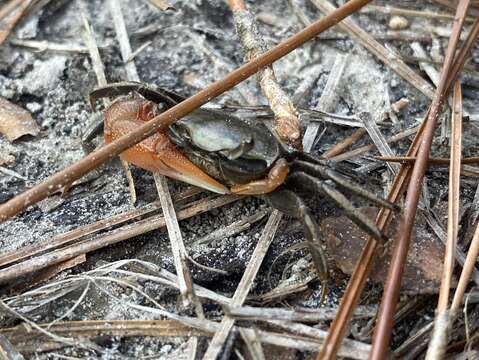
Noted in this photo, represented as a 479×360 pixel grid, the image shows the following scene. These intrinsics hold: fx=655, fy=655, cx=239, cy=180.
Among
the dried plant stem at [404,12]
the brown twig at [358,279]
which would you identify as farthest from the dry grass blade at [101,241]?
the dried plant stem at [404,12]

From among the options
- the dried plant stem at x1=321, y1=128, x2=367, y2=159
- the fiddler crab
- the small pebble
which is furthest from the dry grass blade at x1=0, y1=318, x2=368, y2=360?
the small pebble

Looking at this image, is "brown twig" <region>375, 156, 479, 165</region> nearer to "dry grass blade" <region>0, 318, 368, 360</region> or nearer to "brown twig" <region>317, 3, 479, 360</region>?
"brown twig" <region>317, 3, 479, 360</region>

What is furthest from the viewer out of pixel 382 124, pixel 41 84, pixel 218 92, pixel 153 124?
pixel 41 84

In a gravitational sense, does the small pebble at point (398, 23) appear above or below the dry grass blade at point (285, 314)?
above

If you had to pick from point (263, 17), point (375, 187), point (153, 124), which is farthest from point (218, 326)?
point (263, 17)

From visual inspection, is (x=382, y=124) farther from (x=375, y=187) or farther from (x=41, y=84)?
(x=41, y=84)

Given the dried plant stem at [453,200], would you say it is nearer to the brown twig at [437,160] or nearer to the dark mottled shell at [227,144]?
the brown twig at [437,160]
